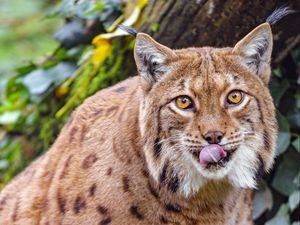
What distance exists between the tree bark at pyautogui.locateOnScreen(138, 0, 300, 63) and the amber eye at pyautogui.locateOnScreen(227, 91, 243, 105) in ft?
3.97

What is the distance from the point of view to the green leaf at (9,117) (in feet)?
27.7

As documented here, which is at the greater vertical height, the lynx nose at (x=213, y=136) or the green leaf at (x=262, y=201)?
the lynx nose at (x=213, y=136)

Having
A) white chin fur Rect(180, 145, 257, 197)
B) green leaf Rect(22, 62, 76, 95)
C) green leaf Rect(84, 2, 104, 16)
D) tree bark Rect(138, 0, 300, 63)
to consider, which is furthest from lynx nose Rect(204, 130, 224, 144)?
green leaf Rect(22, 62, 76, 95)

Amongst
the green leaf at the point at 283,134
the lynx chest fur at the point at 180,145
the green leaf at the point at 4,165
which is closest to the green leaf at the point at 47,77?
the green leaf at the point at 4,165

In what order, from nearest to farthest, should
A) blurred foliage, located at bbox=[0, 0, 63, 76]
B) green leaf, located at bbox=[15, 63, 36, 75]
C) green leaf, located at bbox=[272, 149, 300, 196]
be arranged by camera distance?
green leaf, located at bbox=[272, 149, 300, 196]
green leaf, located at bbox=[15, 63, 36, 75]
blurred foliage, located at bbox=[0, 0, 63, 76]

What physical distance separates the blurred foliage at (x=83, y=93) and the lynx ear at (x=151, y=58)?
5.86 feet

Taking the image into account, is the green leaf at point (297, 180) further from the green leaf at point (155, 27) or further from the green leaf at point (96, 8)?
the green leaf at point (96, 8)

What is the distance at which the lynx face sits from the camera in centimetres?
496

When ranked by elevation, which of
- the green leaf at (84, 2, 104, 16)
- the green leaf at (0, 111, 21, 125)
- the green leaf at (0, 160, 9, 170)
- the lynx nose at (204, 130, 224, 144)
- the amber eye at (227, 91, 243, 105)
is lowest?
the green leaf at (0, 160, 9, 170)

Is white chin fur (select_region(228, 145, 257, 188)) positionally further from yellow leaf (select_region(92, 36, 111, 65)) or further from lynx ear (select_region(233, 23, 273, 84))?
yellow leaf (select_region(92, 36, 111, 65))

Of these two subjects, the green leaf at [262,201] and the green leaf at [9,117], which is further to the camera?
the green leaf at [9,117]

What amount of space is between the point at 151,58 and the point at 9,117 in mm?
3555

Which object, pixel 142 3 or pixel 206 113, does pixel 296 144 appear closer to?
pixel 142 3

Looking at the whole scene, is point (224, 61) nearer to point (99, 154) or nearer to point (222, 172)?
point (222, 172)
